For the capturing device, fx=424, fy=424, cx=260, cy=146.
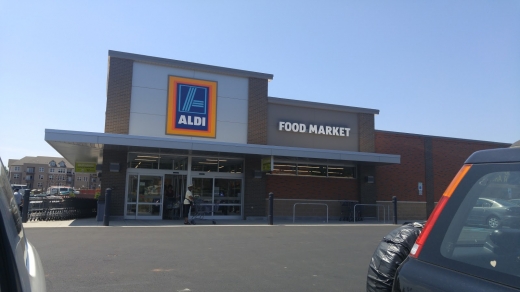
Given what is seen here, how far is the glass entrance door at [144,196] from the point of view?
18391 mm

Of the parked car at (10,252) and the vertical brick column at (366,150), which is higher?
the vertical brick column at (366,150)

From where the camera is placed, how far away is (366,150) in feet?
74.0

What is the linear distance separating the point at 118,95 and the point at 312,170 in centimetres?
990

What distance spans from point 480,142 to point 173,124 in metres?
19.2

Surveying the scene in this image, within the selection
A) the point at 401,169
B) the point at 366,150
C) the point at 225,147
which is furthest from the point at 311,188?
the point at 401,169

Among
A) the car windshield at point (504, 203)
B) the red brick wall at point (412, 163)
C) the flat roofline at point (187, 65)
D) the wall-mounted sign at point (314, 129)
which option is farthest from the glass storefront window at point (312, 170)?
the car windshield at point (504, 203)

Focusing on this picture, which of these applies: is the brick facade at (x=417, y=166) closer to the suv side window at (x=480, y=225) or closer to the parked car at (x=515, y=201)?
the suv side window at (x=480, y=225)

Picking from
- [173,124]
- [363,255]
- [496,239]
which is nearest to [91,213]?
[173,124]

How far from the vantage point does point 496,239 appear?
7.07 ft

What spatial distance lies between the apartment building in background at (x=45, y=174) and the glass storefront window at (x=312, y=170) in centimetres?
8070

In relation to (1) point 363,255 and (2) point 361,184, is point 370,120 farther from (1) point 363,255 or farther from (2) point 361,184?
(1) point 363,255

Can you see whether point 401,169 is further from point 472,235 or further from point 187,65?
point 472,235

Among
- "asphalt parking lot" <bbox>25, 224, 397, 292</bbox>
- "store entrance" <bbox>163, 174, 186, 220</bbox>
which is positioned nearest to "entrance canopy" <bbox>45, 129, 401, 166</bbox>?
"store entrance" <bbox>163, 174, 186, 220</bbox>

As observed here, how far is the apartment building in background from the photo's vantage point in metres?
94.6
